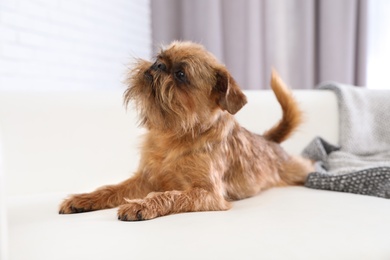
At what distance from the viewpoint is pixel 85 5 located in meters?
3.22

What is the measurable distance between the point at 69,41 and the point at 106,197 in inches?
68.2

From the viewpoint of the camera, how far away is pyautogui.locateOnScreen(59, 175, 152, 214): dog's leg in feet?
5.03

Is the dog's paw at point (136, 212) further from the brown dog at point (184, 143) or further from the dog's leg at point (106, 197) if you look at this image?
the dog's leg at point (106, 197)

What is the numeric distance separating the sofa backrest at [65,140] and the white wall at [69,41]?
29 cm

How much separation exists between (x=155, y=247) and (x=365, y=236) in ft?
1.73

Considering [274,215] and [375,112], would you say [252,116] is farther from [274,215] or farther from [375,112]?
[274,215]

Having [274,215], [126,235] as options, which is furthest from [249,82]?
[126,235]

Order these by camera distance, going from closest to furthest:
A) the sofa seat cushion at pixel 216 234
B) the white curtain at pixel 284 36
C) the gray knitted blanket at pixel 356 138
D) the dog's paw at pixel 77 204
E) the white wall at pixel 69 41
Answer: the sofa seat cushion at pixel 216 234
the dog's paw at pixel 77 204
the gray knitted blanket at pixel 356 138
the white wall at pixel 69 41
the white curtain at pixel 284 36

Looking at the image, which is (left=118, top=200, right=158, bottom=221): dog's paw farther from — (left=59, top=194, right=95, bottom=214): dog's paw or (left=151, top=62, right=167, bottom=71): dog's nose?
(left=151, top=62, right=167, bottom=71): dog's nose

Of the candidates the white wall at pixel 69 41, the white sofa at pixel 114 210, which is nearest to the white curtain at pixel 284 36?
the white wall at pixel 69 41

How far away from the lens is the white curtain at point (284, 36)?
3.18m

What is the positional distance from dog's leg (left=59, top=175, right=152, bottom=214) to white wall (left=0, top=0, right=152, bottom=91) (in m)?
0.73

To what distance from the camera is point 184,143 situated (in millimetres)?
1672

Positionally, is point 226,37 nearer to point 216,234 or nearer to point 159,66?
point 159,66
